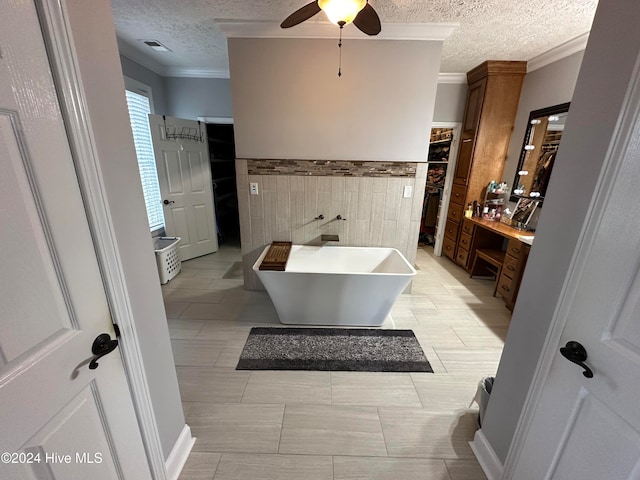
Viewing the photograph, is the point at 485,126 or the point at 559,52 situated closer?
the point at 559,52

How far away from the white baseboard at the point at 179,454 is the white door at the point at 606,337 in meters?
1.58

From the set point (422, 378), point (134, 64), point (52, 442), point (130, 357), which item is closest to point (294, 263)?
point (422, 378)

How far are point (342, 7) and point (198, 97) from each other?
10.9 feet

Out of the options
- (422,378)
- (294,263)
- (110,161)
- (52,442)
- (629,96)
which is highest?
A: (629,96)

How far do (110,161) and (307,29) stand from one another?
7.76 ft

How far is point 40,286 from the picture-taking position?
63 centimetres

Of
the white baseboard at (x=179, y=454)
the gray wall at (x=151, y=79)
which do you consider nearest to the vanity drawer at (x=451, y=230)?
the white baseboard at (x=179, y=454)

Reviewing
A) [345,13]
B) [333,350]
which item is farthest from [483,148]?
[333,350]

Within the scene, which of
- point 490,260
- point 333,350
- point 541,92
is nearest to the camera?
point 333,350

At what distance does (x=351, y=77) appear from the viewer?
8.34ft

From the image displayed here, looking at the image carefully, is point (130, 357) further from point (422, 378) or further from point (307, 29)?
point (307, 29)

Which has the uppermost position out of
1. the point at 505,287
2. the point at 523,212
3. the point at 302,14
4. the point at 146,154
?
the point at 302,14

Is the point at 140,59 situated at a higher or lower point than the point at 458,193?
higher

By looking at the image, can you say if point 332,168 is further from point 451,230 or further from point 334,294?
point 451,230
